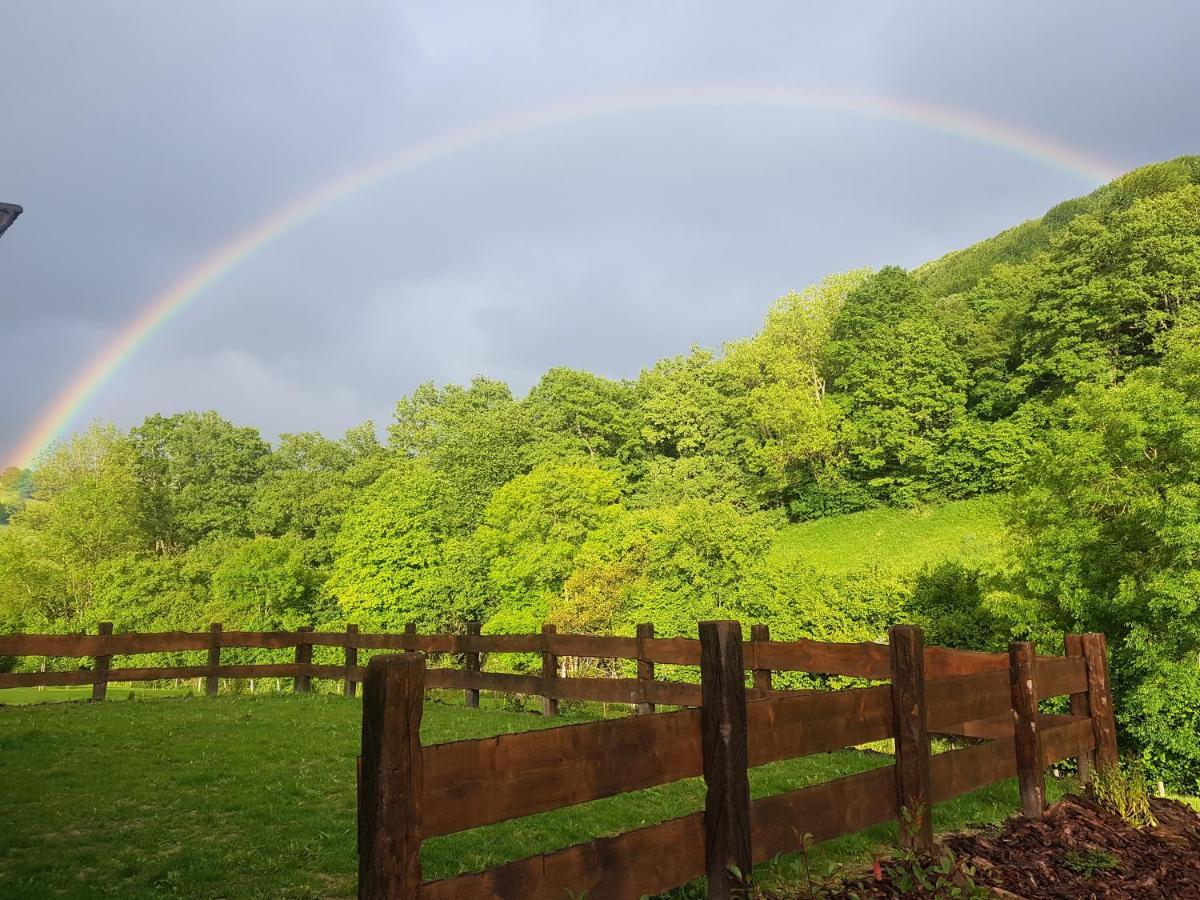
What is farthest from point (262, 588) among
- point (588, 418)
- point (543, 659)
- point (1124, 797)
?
point (1124, 797)

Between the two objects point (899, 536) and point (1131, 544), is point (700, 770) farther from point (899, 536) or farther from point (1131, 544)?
point (899, 536)

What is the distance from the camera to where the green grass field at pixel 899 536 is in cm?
3569

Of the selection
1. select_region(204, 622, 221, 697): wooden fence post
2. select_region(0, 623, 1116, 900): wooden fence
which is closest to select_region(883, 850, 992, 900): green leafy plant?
select_region(0, 623, 1116, 900): wooden fence

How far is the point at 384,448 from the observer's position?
6906 cm

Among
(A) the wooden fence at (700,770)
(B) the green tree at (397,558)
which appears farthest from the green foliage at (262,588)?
(A) the wooden fence at (700,770)

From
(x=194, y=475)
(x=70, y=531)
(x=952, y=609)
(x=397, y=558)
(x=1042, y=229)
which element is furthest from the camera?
(x=1042, y=229)

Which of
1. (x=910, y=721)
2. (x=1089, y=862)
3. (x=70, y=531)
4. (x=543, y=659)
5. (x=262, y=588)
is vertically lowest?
(x=1089, y=862)

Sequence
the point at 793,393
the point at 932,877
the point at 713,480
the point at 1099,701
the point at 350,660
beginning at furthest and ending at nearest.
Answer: the point at 793,393 → the point at 713,480 → the point at 350,660 → the point at 1099,701 → the point at 932,877

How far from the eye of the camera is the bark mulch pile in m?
4.23

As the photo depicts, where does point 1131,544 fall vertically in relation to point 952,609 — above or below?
above

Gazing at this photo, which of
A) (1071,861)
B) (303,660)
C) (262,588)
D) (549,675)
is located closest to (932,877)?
(1071,861)

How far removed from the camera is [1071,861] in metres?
4.82

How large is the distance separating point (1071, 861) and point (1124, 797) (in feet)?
5.35

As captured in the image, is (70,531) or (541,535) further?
(70,531)
